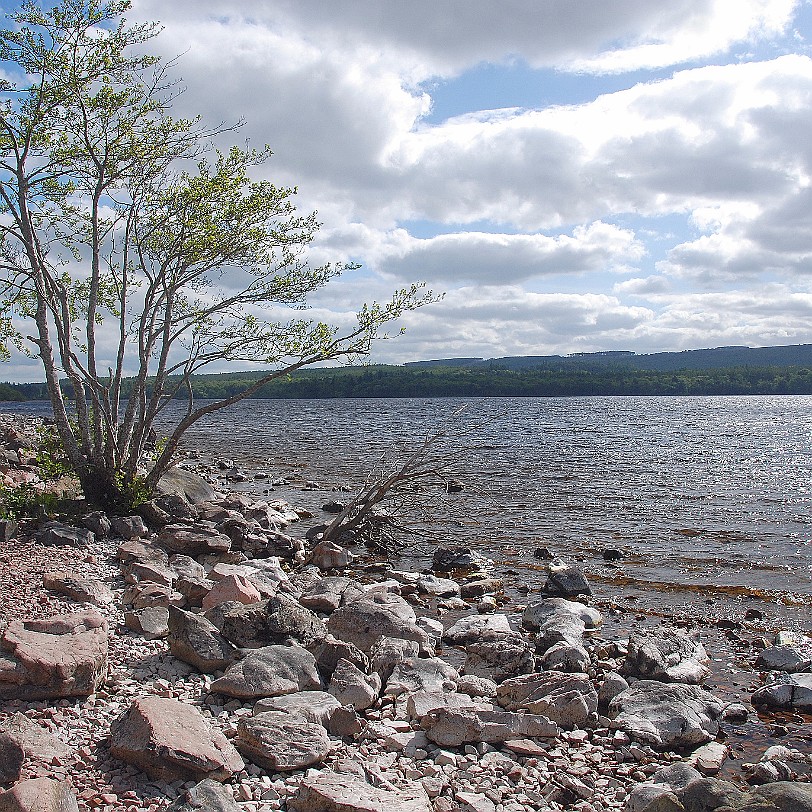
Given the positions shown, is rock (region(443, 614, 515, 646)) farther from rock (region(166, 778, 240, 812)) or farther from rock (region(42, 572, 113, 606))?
rock (region(166, 778, 240, 812))

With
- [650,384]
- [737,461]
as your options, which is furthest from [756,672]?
[650,384]

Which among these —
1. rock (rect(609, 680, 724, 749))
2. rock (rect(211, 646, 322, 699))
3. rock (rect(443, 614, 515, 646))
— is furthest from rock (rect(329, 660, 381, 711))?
rock (rect(443, 614, 515, 646))

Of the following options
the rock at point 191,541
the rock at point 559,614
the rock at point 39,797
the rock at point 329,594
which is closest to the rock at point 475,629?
the rock at point 559,614

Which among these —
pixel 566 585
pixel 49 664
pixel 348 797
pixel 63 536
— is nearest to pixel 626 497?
pixel 566 585

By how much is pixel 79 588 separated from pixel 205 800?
5.68 m

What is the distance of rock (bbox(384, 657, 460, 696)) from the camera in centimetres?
821

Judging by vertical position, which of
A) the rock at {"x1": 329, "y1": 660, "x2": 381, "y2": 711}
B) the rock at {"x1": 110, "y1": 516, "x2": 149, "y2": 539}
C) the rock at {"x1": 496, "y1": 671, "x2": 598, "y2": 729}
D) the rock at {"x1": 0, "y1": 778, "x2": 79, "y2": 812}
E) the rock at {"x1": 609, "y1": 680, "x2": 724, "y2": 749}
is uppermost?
the rock at {"x1": 110, "y1": 516, "x2": 149, "y2": 539}

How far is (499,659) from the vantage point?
9617 mm

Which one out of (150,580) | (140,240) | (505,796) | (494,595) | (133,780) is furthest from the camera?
(140,240)

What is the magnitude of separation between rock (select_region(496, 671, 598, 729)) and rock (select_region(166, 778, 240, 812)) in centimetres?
384

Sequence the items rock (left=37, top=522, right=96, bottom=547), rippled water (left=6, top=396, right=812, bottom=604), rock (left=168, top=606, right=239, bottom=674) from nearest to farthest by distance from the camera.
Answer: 1. rock (left=168, top=606, right=239, bottom=674)
2. rock (left=37, top=522, right=96, bottom=547)
3. rippled water (left=6, top=396, right=812, bottom=604)

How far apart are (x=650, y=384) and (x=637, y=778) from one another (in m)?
167

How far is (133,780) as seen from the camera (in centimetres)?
545

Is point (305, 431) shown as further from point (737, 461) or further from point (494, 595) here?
point (494, 595)
